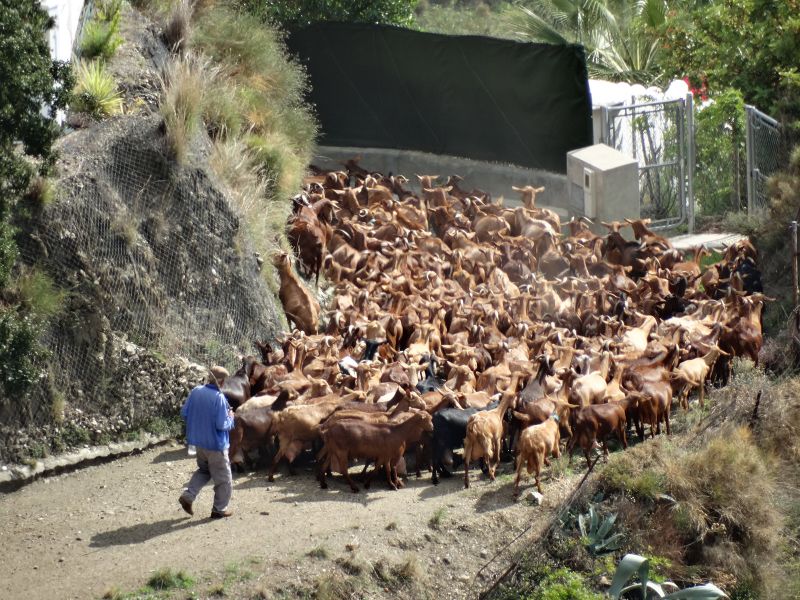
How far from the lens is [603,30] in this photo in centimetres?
3912

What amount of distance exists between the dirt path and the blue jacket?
0.86 metres

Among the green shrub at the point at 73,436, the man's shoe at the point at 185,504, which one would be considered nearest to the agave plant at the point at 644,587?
the man's shoe at the point at 185,504

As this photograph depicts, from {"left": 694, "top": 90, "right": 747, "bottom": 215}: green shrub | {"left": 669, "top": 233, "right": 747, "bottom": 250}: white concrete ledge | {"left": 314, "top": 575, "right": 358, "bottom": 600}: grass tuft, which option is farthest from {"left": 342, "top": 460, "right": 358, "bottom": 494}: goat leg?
{"left": 694, "top": 90, "right": 747, "bottom": 215}: green shrub

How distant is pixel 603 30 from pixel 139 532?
29709 mm

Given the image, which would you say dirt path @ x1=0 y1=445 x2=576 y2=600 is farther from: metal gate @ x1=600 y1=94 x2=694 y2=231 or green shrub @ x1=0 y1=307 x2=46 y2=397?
metal gate @ x1=600 y1=94 x2=694 y2=231

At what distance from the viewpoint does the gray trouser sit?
41.7 ft

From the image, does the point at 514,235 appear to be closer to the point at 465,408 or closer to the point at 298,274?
the point at 298,274

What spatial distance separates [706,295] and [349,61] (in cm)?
1036

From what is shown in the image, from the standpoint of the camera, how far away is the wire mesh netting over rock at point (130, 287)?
48.6ft

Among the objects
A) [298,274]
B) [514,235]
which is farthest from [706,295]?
[298,274]

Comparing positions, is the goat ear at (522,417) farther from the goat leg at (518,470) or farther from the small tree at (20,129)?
the small tree at (20,129)

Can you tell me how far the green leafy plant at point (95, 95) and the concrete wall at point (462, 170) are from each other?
951 cm

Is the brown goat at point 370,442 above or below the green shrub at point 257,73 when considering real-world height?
below

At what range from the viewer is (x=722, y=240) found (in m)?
24.2
